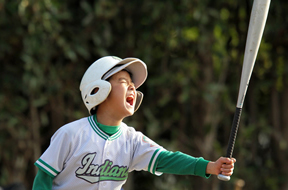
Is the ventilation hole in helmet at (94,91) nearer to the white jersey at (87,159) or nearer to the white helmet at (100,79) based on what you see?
the white helmet at (100,79)

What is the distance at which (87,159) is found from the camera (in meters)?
2.43

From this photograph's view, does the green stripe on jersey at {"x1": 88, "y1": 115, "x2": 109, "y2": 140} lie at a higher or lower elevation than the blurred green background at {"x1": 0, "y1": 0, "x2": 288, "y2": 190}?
lower

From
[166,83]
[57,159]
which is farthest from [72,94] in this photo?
[57,159]

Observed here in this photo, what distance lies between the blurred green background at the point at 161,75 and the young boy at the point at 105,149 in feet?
8.08

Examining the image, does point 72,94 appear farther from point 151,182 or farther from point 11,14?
point 151,182

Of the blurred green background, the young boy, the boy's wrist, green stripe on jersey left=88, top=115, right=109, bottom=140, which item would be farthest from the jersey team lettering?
the blurred green background

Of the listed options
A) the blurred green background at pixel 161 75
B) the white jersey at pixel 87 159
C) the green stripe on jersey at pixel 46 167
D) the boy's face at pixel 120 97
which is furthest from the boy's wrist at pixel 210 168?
the blurred green background at pixel 161 75

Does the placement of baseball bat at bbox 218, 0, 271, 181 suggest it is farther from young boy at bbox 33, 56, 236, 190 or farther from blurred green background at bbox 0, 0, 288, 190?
blurred green background at bbox 0, 0, 288, 190

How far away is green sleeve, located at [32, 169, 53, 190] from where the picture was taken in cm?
238

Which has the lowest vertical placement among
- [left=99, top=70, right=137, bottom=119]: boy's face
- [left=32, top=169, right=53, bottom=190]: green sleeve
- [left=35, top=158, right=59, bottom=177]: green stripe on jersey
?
[left=32, top=169, right=53, bottom=190]: green sleeve

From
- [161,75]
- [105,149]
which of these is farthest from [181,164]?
[161,75]

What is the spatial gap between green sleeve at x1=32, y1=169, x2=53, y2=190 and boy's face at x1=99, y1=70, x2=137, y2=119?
1.52ft

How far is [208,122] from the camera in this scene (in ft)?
18.2

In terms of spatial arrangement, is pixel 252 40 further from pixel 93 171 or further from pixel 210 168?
pixel 93 171
